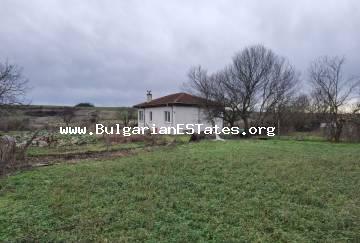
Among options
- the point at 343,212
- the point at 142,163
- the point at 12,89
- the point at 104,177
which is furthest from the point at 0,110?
the point at 343,212

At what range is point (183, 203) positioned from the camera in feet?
17.5

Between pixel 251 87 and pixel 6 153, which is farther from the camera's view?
pixel 251 87

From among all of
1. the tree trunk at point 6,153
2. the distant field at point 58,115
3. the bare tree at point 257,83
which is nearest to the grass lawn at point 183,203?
the tree trunk at point 6,153

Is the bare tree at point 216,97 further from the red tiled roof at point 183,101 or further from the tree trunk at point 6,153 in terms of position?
the tree trunk at point 6,153

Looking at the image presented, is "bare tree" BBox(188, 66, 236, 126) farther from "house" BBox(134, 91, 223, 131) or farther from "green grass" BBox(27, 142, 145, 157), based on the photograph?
"green grass" BBox(27, 142, 145, 157)

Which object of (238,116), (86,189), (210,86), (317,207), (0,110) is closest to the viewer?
(317,207)

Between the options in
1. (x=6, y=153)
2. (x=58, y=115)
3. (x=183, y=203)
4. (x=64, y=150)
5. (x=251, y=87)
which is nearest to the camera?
(x=183, y=203)

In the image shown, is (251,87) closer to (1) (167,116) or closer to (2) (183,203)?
(1) (167,116)

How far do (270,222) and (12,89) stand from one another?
1557cm

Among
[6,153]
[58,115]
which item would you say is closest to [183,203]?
[6,153]

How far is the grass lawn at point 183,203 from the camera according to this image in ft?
13.4

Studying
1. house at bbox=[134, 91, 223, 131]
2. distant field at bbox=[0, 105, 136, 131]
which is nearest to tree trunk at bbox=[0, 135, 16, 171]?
house at bbox=[134, 91, 223, 131]

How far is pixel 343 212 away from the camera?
192 inches

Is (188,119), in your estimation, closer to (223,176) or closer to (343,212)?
(223,176)
